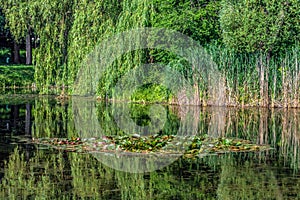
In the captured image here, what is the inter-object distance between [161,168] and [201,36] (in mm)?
13510

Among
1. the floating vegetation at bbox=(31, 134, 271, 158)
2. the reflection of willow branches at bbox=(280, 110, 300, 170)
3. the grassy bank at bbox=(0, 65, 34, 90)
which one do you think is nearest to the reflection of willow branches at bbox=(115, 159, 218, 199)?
the floating vegetation at bbox=(31, 134, 271, 158)

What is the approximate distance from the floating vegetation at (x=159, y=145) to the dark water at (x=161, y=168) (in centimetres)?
40

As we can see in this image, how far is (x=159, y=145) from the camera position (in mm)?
11312

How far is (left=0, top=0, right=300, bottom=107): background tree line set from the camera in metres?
19.2

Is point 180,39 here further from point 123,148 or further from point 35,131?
point 123,148

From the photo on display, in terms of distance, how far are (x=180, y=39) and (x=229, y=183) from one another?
1453cm

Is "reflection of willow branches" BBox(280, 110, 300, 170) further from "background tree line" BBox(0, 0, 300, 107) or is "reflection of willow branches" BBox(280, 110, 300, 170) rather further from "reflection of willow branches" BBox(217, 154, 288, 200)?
"background tree line" BBox(0, 0, 300, 107)

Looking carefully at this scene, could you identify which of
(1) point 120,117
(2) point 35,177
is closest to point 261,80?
(1) point 120,117

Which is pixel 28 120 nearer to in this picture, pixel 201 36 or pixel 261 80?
pixel 261 80

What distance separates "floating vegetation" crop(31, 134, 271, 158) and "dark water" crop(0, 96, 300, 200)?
0.40 meters

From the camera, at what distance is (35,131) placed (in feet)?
46.5

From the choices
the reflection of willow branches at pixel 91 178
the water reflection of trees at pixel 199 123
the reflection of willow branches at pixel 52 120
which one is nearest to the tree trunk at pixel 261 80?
the water reflection of trees at pixel 199 123

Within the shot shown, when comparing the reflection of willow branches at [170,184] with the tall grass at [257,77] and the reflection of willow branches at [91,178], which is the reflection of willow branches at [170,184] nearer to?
the reflection of willow branches at [91,178]

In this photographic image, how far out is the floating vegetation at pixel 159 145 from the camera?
1108 cm
